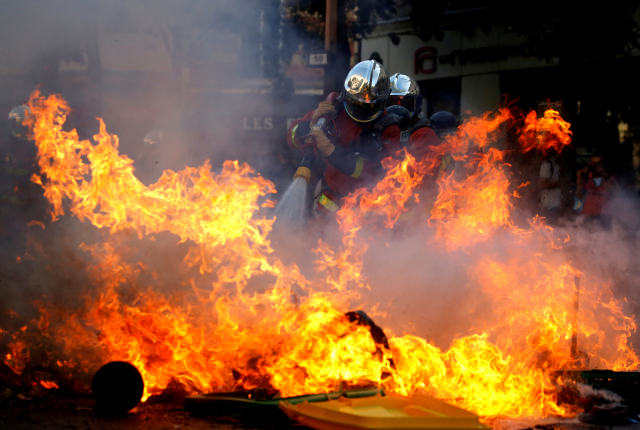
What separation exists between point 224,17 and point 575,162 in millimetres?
5766

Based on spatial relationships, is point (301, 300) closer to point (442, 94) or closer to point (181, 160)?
point (181, 160)

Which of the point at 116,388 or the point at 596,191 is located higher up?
the point at 596,191

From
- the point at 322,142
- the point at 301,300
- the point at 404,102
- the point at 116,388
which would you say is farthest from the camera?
the point at 404,102

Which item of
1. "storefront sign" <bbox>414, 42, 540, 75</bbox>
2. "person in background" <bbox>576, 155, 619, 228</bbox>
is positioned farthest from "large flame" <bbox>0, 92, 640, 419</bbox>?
"storefront sign" <bbox>414, 42, 540, 75</bbox>

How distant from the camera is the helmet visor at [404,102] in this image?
739 centimetres

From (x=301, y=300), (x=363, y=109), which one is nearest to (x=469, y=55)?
(x=363, y=109)

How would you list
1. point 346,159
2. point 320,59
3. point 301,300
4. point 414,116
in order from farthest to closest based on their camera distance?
point 320,59 → point 414,116 → point 346,159 → point 301,300

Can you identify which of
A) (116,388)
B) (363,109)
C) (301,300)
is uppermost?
(363,109)

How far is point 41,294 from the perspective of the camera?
5023 millimetres

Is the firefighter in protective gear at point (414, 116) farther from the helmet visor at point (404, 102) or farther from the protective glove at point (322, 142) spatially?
the protective glove at point (322, 142)

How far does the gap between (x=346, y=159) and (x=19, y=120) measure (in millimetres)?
3093

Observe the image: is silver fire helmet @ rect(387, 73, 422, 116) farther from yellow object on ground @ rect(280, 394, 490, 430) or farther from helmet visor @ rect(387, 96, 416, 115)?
yellow object on ground @ rect(280, 394, 490, 430)

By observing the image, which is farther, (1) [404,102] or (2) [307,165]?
(1) [404,102]

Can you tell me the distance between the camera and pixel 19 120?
615cm
